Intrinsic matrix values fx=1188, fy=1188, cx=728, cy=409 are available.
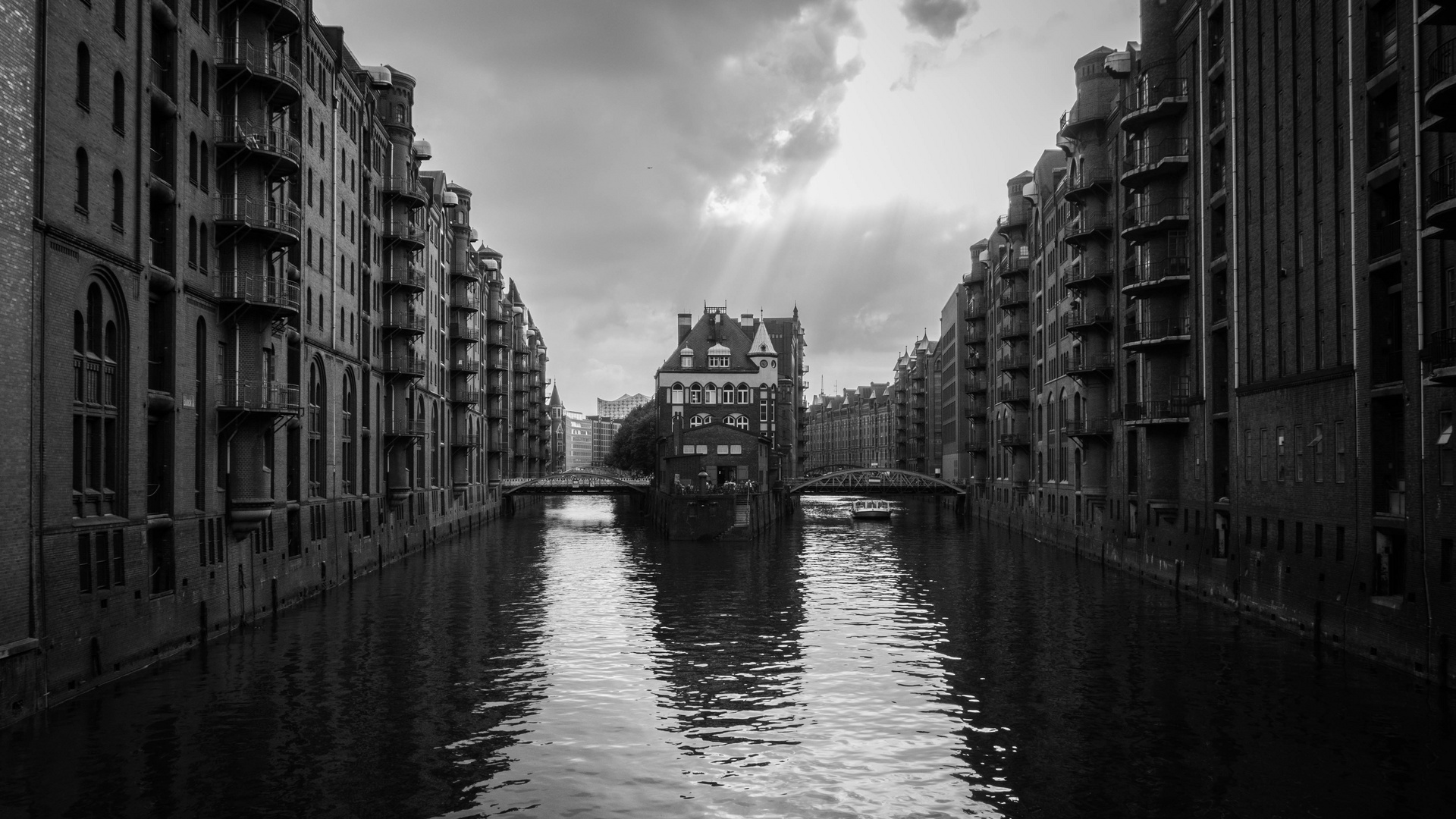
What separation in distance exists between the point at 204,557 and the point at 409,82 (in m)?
43.5

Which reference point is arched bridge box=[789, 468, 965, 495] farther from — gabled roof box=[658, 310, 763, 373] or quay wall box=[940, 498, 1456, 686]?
quay wall box=[940, 498, 1456, 686]

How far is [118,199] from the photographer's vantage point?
2908 cm

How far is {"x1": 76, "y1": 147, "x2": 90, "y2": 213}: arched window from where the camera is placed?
26734 mm

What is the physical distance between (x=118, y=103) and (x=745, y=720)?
21124 millimetres

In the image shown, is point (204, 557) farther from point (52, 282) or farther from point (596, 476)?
point (596, 476)

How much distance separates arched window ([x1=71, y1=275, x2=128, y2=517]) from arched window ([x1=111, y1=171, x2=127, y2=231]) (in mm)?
1678

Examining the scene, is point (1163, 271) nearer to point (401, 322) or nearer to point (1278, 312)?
point (1278, 312)

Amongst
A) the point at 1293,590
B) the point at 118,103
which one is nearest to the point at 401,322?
the point at 118,103

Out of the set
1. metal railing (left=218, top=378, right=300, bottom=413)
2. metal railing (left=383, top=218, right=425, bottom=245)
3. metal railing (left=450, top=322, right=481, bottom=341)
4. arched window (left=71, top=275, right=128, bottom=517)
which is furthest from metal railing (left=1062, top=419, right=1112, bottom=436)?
arched window (left=71, top=275, right=128, bottom=517)

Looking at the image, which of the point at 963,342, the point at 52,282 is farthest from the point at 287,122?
the point at 963,342

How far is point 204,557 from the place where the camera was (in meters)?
34.4

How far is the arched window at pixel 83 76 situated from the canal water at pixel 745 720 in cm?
1335

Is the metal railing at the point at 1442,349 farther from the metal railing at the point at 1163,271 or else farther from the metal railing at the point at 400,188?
the metal railing at the point at 400,188

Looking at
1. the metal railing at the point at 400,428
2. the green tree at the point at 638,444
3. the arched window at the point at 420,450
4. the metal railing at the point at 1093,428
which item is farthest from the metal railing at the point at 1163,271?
the green tree at the point at 638,444
